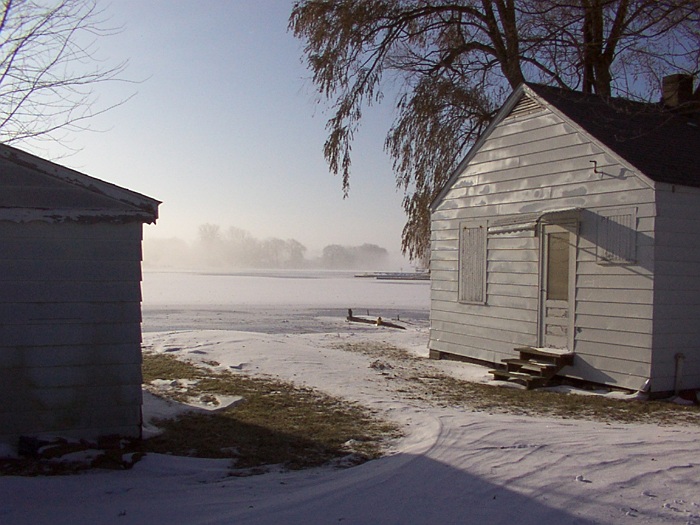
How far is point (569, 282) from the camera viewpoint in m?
10.2

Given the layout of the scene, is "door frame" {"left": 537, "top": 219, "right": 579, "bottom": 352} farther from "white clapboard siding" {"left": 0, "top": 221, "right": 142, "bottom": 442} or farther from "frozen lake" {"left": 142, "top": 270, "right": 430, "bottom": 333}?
"frozen lake" {"left": 142, "top": 270, "right": 430, "bottom": 333}

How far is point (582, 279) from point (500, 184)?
8.34 ft

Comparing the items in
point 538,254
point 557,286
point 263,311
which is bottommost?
point 263,311

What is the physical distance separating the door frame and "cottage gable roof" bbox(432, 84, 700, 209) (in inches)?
53.8

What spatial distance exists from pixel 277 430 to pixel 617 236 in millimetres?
5719

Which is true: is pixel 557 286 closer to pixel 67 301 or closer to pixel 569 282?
pixel 569 282

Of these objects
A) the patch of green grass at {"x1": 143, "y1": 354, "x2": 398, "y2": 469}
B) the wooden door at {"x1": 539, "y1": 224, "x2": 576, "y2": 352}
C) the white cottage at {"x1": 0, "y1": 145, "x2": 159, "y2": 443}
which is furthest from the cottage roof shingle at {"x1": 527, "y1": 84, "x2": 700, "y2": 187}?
the white cottage at {"x1": 0, "y1": 145, "x2": 159, "y2": 443}

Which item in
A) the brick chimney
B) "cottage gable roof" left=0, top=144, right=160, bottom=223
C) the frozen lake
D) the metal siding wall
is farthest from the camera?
the frozen lake

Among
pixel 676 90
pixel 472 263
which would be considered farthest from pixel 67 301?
pixel 676 90

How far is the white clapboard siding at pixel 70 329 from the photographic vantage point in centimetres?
620

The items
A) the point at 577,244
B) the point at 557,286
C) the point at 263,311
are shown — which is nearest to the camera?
the point at 577,244

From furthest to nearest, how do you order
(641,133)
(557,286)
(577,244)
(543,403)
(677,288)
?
1. (641,133)
2. (557,286)
3. (577,244)
4. (677,288)
5. (543,403)

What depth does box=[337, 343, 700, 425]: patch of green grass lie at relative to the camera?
8008mm

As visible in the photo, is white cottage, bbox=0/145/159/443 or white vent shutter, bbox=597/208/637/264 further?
white vent shutter, bbox=597/208/637/264
